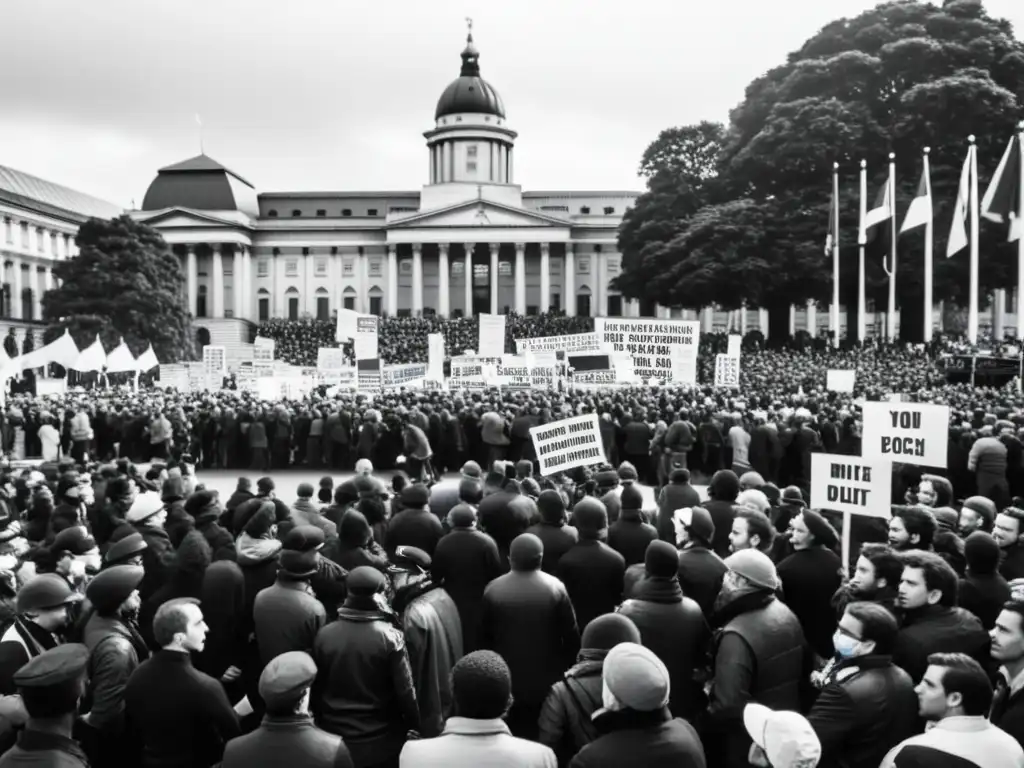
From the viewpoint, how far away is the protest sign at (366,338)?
22.3 m

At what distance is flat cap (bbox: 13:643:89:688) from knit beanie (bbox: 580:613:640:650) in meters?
2.15

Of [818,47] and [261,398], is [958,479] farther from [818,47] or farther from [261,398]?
[818,47]

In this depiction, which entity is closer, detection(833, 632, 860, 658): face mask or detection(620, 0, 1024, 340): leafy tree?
detection(833, 632, 860, 658): face mask

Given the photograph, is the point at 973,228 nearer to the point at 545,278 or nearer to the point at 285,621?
the point at 285,621

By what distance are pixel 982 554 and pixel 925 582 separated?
1.05 metres

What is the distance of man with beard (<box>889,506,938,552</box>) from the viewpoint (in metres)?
6.40

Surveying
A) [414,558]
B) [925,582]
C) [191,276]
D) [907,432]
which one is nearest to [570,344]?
[907,432]

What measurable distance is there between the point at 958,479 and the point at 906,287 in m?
30.9

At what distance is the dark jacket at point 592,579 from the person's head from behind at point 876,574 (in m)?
1.72

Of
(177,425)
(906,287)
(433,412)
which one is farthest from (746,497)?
(906,287)

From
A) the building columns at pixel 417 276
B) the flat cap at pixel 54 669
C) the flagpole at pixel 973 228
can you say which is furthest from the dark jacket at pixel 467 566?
the building columns at pixel 417 276

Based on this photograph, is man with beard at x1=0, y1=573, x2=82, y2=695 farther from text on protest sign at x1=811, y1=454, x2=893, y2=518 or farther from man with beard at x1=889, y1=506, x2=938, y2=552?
text on protest sign at x1=811, y1=454, x2=893, y2=518

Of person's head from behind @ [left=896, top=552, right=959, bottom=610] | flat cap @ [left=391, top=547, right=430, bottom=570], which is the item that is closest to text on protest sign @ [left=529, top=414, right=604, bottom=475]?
flat cap @ [left=391, top=547, right=430, bottom=570]

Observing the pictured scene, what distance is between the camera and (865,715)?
395 centimetres
